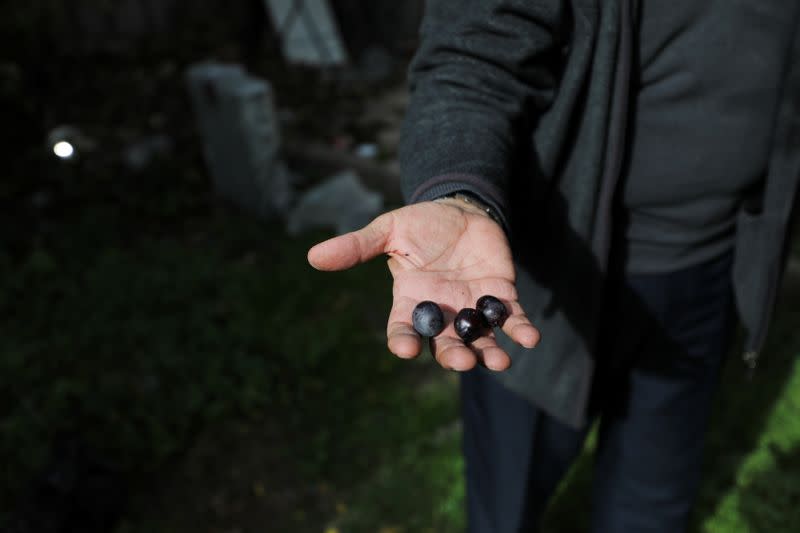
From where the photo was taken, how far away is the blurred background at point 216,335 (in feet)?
9.89

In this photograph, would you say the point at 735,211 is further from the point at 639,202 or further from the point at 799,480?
the point at 799,480

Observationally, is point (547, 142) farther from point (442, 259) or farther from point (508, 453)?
point (508, 453)

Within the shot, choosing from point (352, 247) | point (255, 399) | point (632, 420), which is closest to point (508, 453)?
point (632, 420)

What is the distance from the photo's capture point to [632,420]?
193 centimetres

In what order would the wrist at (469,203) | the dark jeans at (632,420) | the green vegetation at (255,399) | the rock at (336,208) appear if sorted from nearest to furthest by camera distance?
the wrist at (469,203) → the dark jeans at (632,420) → the green vegetation at (255,399) → the rock at (336,208)

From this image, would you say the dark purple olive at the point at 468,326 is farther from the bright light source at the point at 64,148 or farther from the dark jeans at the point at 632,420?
the bright light source at the point at 64,148

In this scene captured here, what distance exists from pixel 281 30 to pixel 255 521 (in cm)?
623

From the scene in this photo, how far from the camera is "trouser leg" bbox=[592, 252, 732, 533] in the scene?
69.0 inches

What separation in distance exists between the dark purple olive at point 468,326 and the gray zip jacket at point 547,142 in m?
0.21

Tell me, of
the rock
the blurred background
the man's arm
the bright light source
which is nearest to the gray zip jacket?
the man's arm

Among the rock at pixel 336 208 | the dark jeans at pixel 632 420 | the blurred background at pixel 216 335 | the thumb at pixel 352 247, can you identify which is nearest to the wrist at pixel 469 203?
the thumb at pixel 352 247

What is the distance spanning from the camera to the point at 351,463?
10.6 ft

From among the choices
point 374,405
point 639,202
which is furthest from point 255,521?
point 639,202

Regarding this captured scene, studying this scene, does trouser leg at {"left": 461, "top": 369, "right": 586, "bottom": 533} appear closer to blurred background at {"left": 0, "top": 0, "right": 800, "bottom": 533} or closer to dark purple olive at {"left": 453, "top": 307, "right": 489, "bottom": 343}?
dark purple olive at {"left": 453, "top": 307, "right": 489, "bottom": 343}
